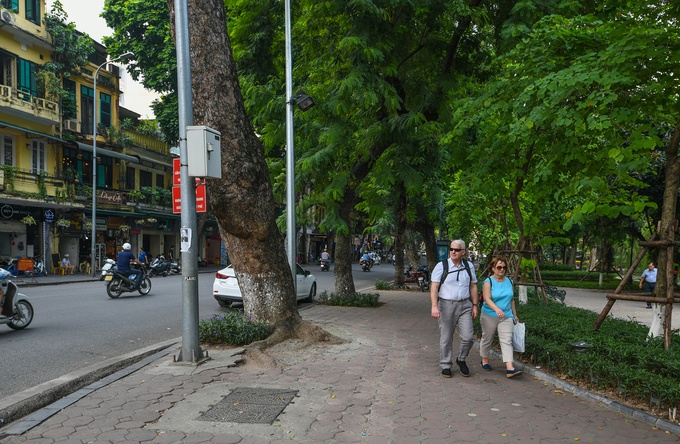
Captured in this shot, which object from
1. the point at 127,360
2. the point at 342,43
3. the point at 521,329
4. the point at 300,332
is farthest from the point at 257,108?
the point at 521,329

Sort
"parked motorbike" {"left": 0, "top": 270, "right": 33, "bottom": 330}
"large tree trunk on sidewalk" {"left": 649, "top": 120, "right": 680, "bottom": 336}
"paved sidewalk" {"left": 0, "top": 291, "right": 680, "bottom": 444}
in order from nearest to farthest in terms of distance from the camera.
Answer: "paved sidewalk" {"left": 0, "top": 291, "right": 680, "bottom": 444} → "large tree trunk on sidewalk" {"left": 649, "top": 120, "right": 680, "bottom": 336} → "parked motorbike" {"left": 0, "top": 270, "right": 33, "bottom": 330}

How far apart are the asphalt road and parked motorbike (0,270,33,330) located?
21 cm

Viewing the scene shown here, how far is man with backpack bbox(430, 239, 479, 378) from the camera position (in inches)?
261

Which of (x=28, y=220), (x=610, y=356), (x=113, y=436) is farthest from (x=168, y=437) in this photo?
(x=28, y=220)

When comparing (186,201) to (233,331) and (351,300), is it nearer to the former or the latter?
(233,331)

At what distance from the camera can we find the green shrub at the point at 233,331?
24.9ft

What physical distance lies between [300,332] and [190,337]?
205 cm

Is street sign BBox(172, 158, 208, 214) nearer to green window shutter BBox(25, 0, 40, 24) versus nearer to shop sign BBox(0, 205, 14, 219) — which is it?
shop sign BBox(0, 205, 14, 219)

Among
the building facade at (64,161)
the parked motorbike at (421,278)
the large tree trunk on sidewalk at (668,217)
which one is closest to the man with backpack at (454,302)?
the large tree trunk on sidewalk at (668,217)

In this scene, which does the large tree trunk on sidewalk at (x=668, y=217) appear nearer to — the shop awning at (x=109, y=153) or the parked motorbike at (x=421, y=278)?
the parked motorbike at (x=421, y=278)

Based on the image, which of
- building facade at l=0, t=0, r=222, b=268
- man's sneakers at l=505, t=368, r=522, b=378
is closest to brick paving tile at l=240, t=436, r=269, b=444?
man's sneakers at l=505, t=368, r=522, b=378

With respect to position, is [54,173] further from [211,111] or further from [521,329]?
[521,329]

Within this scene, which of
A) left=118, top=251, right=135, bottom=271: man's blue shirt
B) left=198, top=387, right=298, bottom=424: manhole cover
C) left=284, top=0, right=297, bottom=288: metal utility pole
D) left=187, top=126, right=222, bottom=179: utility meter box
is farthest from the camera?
left=118, top=251, right=135, bottom=271: man's blue shirt

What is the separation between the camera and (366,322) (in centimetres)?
1165
